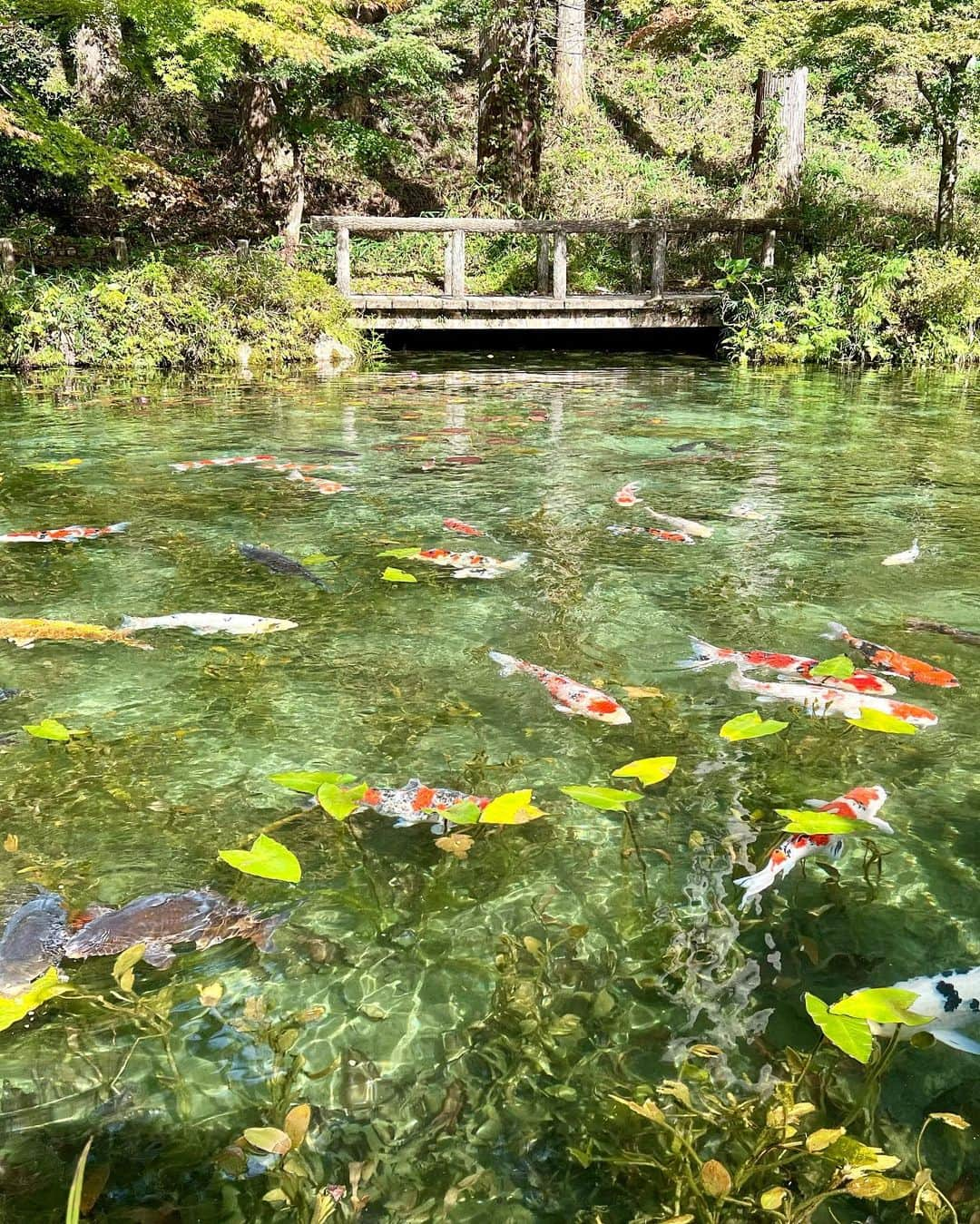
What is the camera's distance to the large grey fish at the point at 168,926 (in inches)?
79.0

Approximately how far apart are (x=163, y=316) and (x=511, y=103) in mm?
10138

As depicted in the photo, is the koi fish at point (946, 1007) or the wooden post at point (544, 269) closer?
the koi fish at point (946, 1007)

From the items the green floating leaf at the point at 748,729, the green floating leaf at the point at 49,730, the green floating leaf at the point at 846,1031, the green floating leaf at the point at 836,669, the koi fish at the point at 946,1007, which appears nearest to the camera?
the green floating leaf at the point at 846,1031

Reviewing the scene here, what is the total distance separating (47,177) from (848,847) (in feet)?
66.9

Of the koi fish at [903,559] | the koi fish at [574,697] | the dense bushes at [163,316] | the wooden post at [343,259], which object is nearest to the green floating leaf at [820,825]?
the koi fish at [574,697]

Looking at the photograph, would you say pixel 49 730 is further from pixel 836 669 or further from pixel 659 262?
pixel 659 262

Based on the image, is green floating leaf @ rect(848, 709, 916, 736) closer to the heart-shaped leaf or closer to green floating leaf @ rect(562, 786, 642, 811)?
green floating leaf @ rect(562, 786, 642, 811)

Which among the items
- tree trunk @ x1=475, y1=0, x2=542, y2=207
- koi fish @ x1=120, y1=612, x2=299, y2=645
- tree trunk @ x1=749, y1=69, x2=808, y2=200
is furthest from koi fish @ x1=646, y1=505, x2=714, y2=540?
tree trunk @ x1=749, y1=69, x2=808, y2=200

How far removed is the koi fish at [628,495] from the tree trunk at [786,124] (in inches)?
635

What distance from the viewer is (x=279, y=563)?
4.43 m

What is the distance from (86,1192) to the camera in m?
1.49

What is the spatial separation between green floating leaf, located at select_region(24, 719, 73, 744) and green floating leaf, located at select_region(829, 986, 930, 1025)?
2246 millimetres

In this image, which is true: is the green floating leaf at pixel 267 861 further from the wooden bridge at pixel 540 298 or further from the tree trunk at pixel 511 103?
the tree trunk at pixel 511 103

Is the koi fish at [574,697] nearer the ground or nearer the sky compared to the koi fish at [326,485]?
nearer the ground
